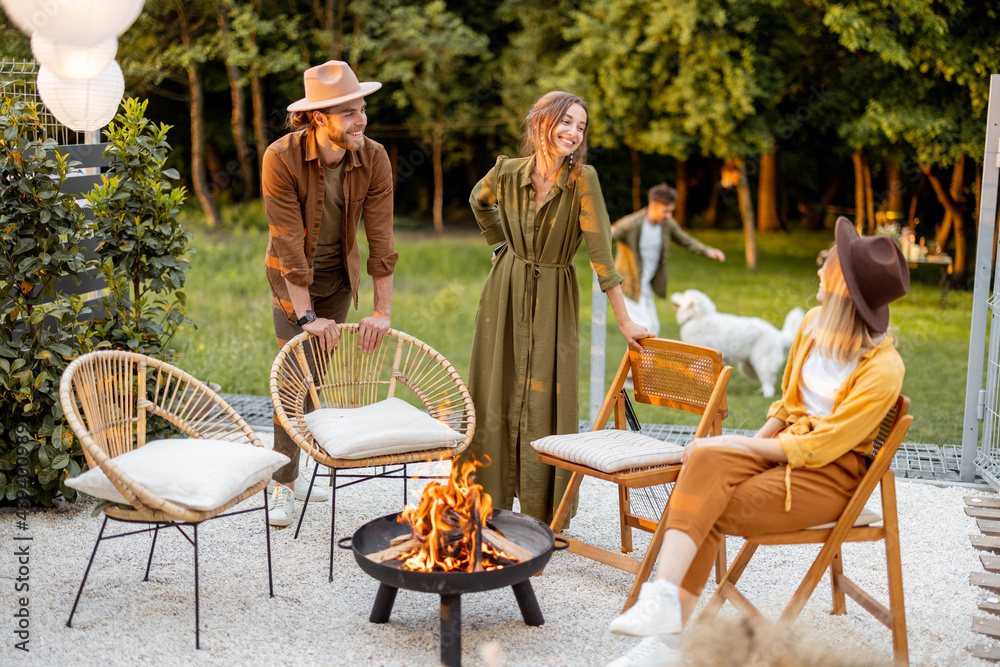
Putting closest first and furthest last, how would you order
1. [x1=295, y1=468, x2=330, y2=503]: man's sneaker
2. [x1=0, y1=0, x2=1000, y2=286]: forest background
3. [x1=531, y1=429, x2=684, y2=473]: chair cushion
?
[x1=531, y1=429, x2=684, y2=473]: chair cushion
[x1=295, y1=468, x2=330, y2=503]: man's sneaker
[x1=0, y1=0, x2=1000, y2=286]: forest background

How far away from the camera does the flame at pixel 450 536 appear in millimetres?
2920

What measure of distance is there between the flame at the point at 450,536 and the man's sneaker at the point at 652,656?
0.47m

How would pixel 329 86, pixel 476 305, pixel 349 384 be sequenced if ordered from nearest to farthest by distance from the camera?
pixel 329 86 < pixel 349 384 < pixel 476 305

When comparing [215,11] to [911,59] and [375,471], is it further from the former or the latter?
[375,471]

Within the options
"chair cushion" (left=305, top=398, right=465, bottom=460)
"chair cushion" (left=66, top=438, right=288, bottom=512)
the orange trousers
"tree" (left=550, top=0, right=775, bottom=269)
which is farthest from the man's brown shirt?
"tree" (left=550, top=0, right=775, bottom=269)

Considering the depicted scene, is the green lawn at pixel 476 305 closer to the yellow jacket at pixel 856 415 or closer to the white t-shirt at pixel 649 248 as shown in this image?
the white t-shirt at pixel 649 248

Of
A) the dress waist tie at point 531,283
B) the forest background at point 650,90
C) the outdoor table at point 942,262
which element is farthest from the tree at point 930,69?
the dress waist tie at point 531,283

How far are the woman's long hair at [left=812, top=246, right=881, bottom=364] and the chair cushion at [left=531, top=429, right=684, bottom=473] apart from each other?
74cm

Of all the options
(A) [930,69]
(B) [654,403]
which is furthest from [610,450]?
(A) [930,69]

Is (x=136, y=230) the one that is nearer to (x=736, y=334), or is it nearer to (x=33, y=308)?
(x=33, y=308)

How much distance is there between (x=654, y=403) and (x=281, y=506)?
71.4 inches

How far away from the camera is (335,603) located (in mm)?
3473

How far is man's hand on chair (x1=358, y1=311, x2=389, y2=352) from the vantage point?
4.10 metres

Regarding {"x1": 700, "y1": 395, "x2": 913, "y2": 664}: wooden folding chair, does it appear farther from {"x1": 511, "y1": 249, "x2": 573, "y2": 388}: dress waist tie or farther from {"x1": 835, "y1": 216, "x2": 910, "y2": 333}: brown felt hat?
{"x1": 511, "y1": 249, "x2": 573, "y2": 388}: dress waist tie
